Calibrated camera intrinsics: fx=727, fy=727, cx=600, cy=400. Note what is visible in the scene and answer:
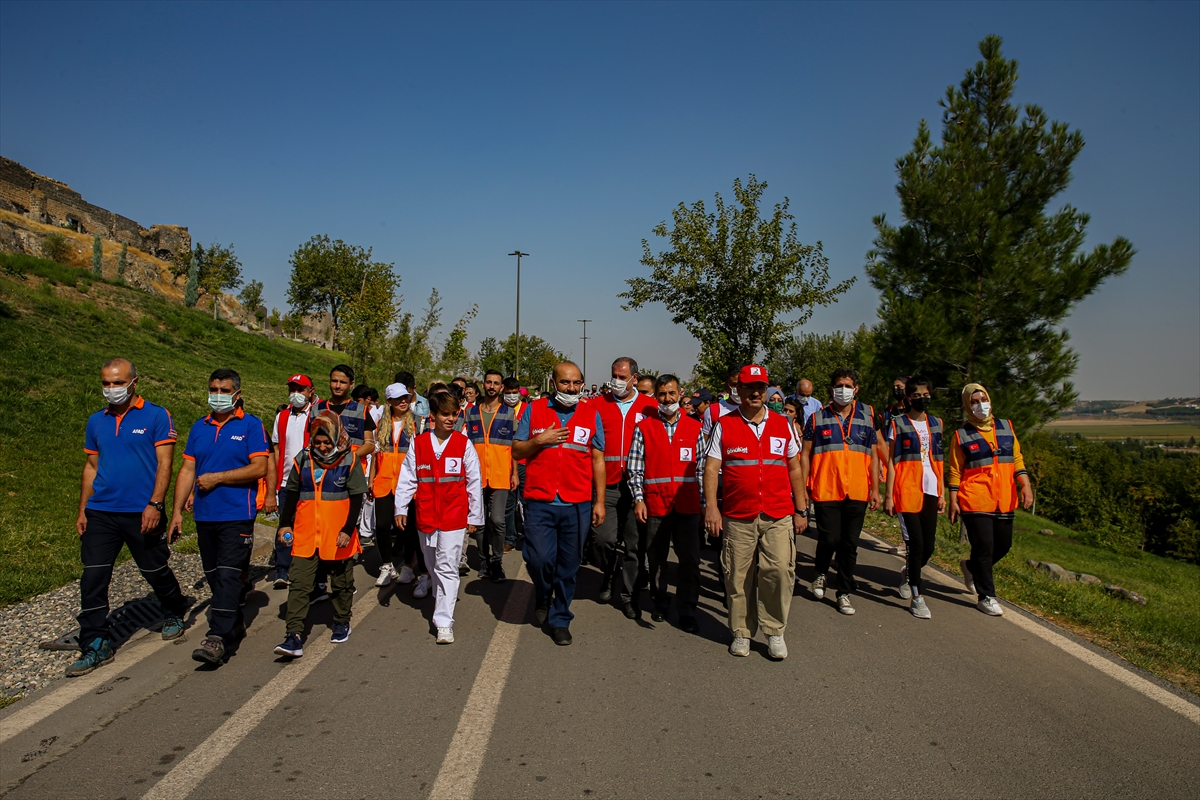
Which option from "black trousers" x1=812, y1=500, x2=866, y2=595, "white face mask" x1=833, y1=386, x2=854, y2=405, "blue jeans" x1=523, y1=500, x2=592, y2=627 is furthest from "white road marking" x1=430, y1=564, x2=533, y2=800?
"white face mask" x1=833, y1=386, x2=854, y2=405

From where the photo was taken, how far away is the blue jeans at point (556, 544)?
18.6ft

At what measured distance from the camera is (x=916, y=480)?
654 centimetres

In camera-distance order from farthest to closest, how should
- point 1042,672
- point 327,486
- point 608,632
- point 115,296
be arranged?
point 115,296 → point 608,632 → point 327,486 → point 1042,672

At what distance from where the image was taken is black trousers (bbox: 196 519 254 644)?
198 inches

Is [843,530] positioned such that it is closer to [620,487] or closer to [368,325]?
[620,487]

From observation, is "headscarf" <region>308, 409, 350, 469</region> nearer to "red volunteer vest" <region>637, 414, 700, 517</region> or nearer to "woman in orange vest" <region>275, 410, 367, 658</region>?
"woman in orange vest" <region>275, 410, 367, 658</region>

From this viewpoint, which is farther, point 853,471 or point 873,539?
point 873,539

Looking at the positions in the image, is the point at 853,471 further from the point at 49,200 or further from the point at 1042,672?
the point at 49,200

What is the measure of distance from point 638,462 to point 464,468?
143 cm

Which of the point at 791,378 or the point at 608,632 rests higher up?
the point at 791,378

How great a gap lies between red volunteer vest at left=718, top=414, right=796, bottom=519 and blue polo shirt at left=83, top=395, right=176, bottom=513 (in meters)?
3.98

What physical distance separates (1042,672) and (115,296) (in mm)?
27157

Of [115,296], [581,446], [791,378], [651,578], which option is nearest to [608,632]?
[651,578]

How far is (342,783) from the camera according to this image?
10.9ft
